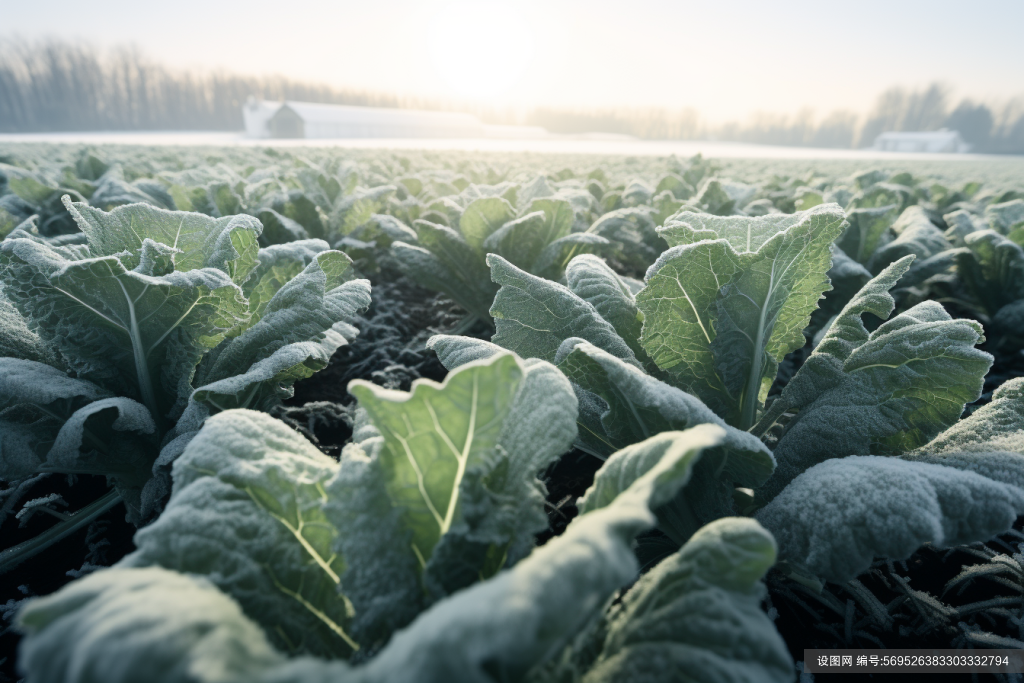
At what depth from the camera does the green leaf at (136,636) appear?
46 centimetres

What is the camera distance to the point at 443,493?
2.78 feet

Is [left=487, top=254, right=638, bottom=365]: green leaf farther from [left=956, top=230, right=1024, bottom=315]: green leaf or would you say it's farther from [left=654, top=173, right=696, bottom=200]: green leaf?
[left=654, top=173, right=696, bottom=200]: green leaf

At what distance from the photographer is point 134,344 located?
1.46 meters

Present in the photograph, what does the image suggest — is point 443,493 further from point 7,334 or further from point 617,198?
point 617,198

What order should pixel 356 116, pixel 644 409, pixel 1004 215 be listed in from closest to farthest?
pixel 644 409, pixel 1004 215, pixel 356 116

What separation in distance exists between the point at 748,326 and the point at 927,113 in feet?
268

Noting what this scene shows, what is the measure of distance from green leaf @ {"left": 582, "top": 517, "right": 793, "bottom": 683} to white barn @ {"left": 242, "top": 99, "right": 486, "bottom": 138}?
4225 cm

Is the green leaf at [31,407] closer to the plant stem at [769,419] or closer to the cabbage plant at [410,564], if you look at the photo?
the cabbage plant at [410,564]

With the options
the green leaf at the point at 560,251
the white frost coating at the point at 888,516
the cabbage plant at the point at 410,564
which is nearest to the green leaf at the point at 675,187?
the green leaf at the point at 560,251

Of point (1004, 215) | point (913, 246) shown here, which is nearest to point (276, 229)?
point (913, 246)

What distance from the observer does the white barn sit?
3761cm

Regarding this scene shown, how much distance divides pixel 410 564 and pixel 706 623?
0.46 meters

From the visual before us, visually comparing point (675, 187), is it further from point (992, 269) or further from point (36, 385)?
point (36, 385)

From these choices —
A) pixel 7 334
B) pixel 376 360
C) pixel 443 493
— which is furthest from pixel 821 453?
pixel 7 334
